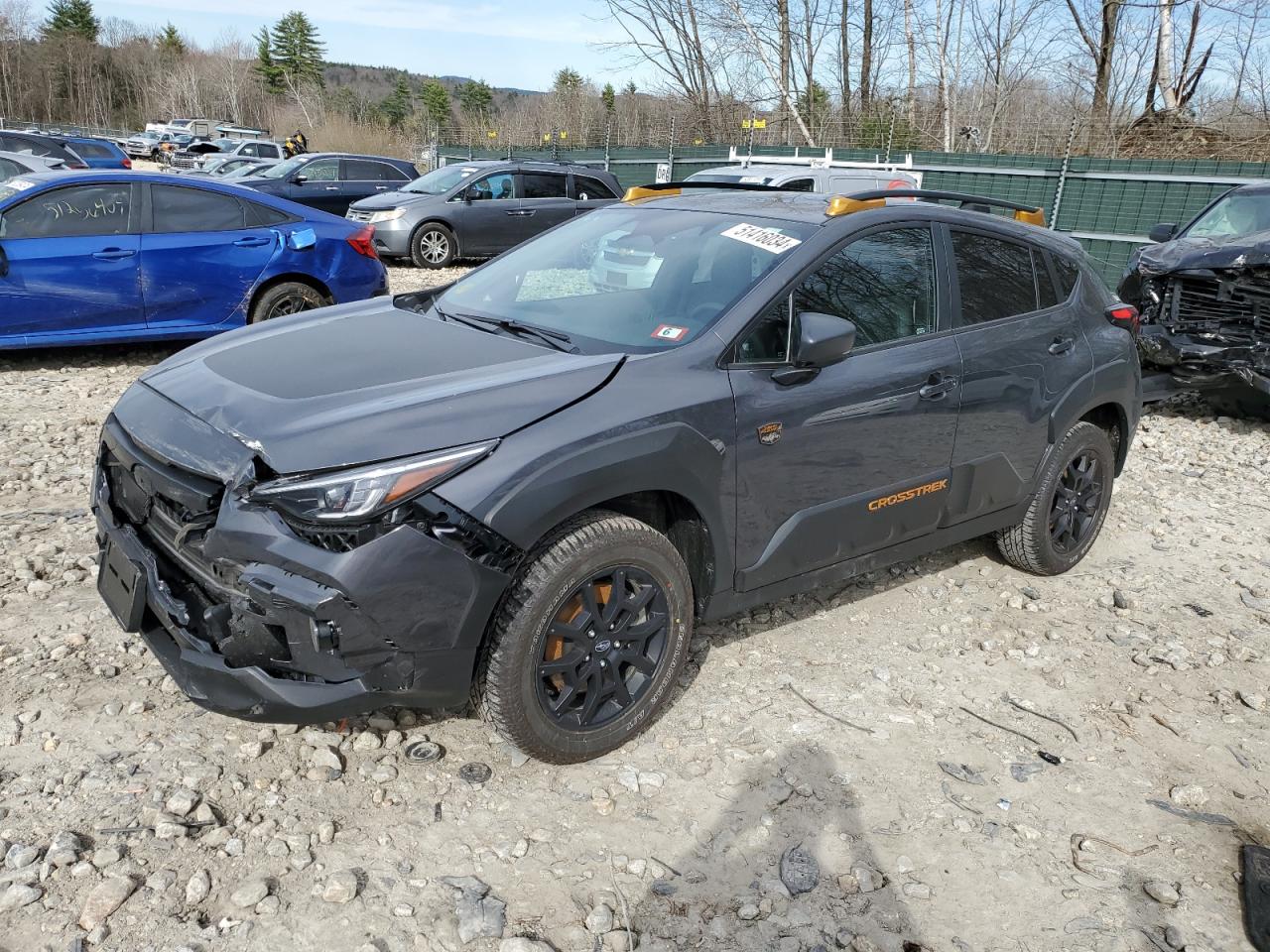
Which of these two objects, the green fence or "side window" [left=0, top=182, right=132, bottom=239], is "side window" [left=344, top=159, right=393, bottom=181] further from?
"side window" [left=0, top=182, right=132, bottom=239]

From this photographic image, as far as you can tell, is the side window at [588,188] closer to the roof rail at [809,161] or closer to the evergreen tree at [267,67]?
the roof rail at [809,161]

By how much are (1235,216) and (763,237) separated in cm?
717

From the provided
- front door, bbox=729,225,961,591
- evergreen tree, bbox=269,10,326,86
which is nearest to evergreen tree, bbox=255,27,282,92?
evergreen tree, bbox=269,10,326,86

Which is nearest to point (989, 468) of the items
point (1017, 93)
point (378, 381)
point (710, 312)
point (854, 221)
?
point (854, 221)

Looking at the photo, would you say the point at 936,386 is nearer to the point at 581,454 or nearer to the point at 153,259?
the point at 581,454

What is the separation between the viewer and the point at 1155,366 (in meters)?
7.88

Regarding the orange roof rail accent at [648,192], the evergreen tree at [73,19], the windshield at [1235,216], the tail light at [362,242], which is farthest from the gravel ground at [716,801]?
the evergreen tree at [73,19]

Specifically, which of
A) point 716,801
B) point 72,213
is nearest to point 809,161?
point 72,213

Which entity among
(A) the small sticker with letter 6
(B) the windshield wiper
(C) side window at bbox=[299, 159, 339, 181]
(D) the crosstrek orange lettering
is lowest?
(D) the crosstrek orange lettering

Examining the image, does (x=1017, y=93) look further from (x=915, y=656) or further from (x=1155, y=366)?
(x=915, y=656)

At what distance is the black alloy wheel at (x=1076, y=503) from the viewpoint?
15.2ft

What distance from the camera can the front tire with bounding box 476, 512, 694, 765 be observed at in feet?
9.04

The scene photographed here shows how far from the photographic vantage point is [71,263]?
687 centimetres

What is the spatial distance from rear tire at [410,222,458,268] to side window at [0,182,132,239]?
6.62m
